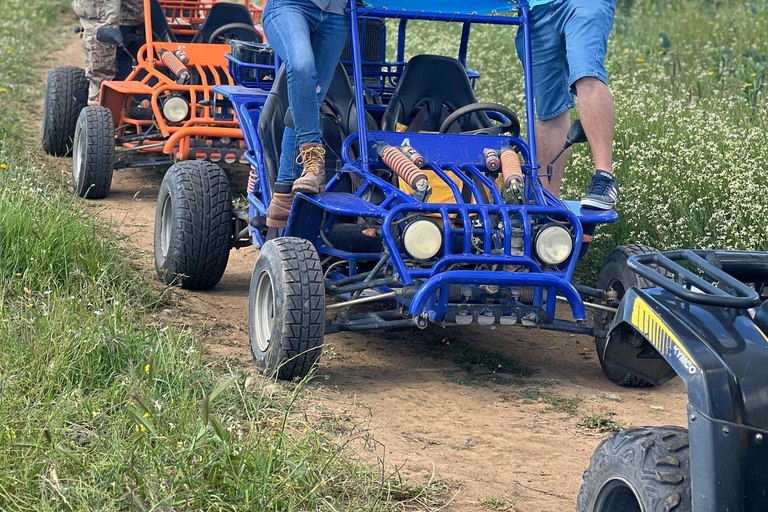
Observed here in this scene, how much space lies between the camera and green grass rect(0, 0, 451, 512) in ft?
9.92

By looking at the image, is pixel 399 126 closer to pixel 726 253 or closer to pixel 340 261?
pixel 340 261

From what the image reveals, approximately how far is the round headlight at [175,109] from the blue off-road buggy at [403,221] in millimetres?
1803

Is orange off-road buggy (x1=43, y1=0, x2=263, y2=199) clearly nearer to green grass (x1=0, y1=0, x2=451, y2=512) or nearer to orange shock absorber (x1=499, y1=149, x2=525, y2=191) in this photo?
green grass (x1=0, y1=0, x2=451, y2=512)

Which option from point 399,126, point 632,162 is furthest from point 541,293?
point 632,162

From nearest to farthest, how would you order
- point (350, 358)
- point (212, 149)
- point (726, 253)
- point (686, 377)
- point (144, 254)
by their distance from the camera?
point (686, 377) → point (726, 253) → point (350, 358) → point (144, 254) → point (212, 149)

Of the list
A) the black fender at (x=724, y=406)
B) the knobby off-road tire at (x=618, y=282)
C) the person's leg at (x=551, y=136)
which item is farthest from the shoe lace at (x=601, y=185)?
the black fender at (x=724, y=406)

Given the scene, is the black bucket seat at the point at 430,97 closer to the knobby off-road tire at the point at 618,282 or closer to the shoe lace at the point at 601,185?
the shoe lace at the point at 601,185

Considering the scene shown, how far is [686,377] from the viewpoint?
2248mm

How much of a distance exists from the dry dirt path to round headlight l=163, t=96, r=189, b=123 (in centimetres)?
199

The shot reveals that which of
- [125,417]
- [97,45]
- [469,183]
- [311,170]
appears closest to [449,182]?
[469,183]

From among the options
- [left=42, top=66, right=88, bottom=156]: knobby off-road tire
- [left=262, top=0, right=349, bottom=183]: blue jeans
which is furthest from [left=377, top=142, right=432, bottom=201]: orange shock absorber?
[left=42, top=66, right=88, bottom=156]: knobby off-road tire

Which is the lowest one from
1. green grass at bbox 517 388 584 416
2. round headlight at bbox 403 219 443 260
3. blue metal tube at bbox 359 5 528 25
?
green grass at bbox 517 388 584 416

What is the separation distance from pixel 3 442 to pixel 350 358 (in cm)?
199

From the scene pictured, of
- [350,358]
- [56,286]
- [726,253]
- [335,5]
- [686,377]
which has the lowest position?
[350,358]
